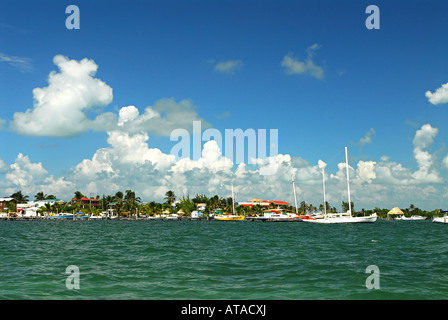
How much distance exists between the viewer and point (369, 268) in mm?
24594

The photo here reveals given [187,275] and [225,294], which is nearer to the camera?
[225,294]

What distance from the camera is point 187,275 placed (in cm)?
2205

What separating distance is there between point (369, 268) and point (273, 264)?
6524mm
